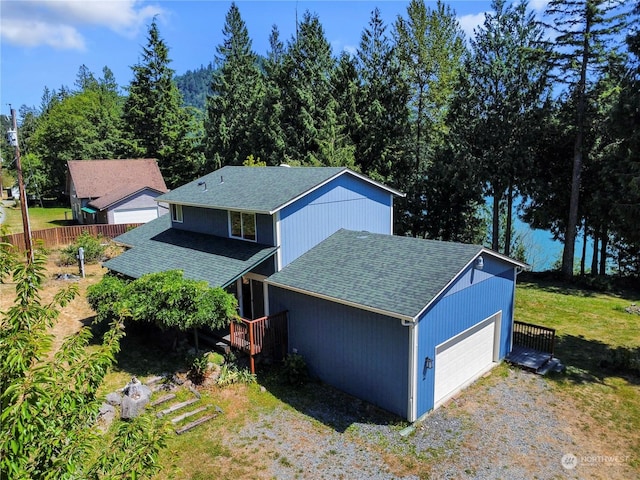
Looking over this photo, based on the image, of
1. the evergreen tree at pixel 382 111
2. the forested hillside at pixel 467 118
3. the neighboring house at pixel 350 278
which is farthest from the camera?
the evergreen tree at pixel 382 111

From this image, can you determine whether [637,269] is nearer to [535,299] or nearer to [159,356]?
[535,299]

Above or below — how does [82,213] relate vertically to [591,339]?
above

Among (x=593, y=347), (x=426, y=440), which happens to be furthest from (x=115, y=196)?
(x=593, y=347)

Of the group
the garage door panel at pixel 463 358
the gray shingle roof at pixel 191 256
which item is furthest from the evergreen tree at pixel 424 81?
the garage door panel at pixel 463 358

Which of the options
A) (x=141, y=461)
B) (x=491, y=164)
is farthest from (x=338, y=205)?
(x=491, y=164)

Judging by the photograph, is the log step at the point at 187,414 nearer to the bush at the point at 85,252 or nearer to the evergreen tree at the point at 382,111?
the bush at the point at 85,252

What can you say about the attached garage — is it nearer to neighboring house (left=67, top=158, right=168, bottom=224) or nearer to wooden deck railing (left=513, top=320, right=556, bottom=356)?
wooden deck railing (left=513, top=320, right=556, bottom=356)

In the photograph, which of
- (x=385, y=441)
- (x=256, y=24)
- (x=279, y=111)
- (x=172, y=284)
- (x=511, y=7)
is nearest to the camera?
(x=385, y=441)
